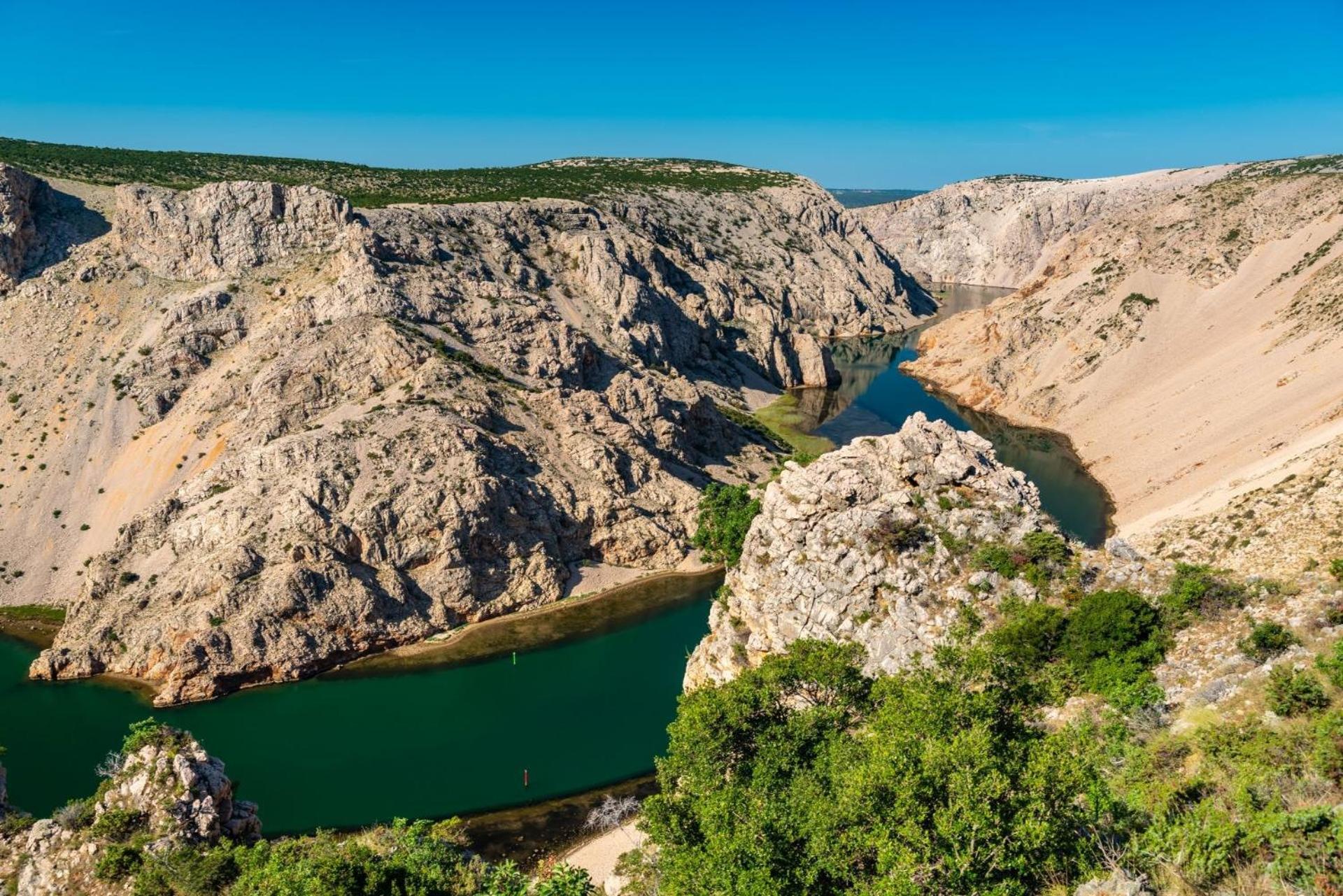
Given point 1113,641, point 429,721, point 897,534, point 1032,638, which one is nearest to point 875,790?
point 1032,638

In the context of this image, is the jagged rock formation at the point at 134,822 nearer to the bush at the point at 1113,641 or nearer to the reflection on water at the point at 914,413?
the bush at the point at 1113,641

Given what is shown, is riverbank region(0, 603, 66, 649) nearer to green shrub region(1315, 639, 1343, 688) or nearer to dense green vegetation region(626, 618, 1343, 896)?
dense green vegetation region(626, 618, 1343, 896)

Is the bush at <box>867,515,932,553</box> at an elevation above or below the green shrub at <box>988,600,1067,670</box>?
above

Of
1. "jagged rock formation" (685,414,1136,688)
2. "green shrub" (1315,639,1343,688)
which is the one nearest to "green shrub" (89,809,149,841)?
"jagged rock formation" (685,414,1136,688)

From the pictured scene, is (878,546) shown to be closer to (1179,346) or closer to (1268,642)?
(1268,642)

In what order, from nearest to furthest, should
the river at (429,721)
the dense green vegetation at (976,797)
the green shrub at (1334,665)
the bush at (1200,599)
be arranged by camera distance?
the dense green vegetation at (976,797) < the green shrub at (1334,665) < the bush at (1200,599) < the river at (429,721)

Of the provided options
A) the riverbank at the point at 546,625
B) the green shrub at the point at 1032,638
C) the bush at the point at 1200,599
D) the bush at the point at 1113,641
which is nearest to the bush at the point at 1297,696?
the bush at the point at 1113,641
